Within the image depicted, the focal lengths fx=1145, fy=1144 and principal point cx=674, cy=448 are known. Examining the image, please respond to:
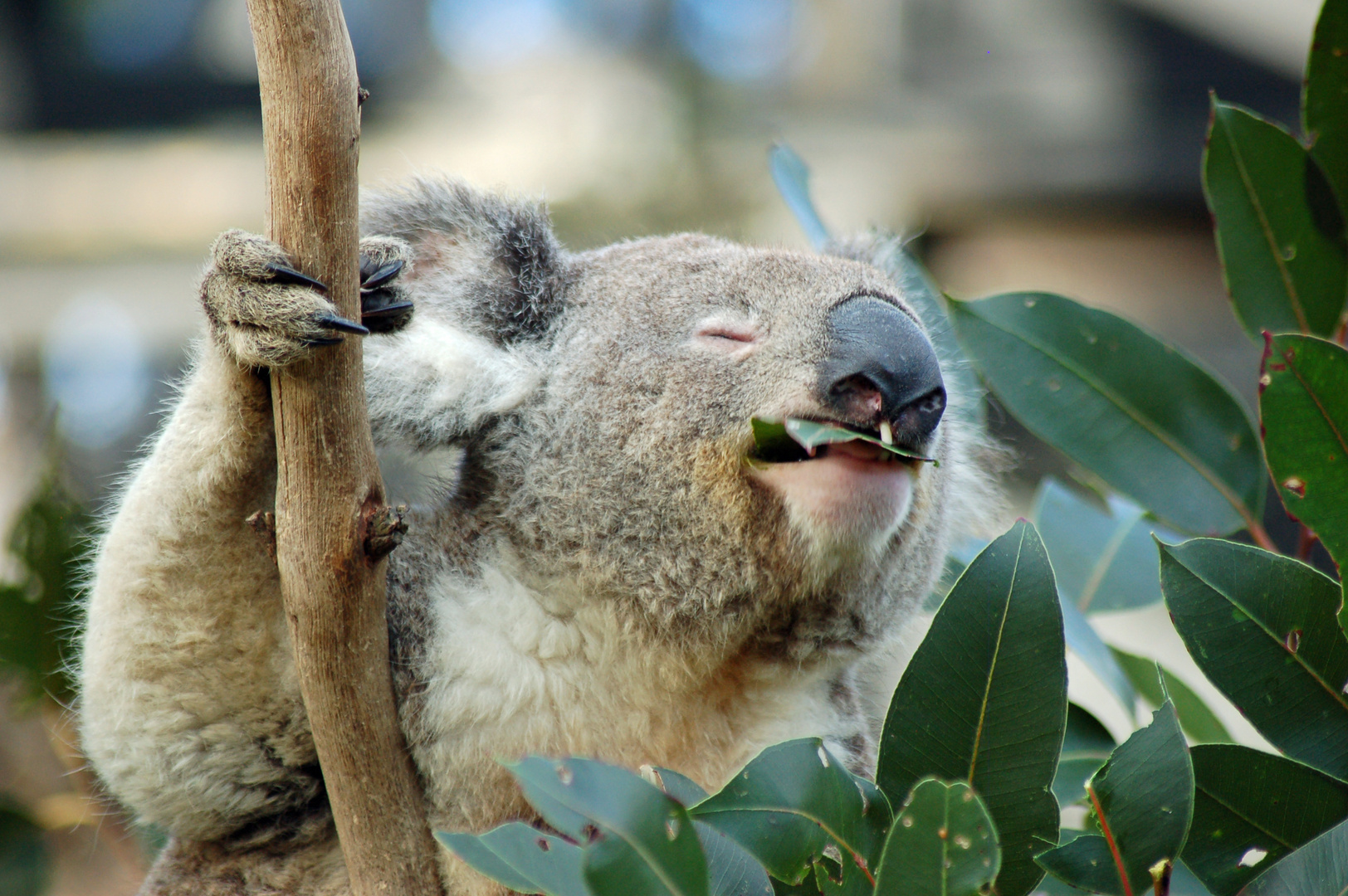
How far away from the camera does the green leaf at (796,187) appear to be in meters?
2.18

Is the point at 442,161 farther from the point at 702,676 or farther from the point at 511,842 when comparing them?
the point at 511,842

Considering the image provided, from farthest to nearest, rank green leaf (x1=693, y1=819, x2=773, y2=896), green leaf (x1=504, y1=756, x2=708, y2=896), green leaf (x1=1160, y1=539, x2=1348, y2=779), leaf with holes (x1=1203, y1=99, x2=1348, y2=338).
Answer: leaf with holes (x1=1203, y1=99, x2=1348, y2=338) < green leaf (x1=1160, y1=539, x2=1348, y2=779) < green leaf (x1=693, y1=819, x2=773, y2=896) < green leaf (x1=504, y1=756, x2=708, y2=896)

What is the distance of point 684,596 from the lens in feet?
4.91

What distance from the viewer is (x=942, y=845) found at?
894 mm

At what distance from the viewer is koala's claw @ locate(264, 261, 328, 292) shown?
113 cm

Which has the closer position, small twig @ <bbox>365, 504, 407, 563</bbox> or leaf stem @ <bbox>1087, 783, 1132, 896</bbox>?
leaf stem @ <bbox>1087, 783, 1132, 896</bbox>

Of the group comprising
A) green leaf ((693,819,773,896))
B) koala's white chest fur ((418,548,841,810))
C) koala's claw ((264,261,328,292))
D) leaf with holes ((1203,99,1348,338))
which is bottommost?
koala's white chest fur ((418,548,841,810))

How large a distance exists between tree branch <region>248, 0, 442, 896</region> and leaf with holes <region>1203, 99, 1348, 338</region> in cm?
122

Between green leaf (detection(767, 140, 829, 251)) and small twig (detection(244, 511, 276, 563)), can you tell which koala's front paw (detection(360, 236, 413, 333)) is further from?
green leaf (detection(767, 140, 829, 251))

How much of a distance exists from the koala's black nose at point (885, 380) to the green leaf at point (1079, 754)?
511mm

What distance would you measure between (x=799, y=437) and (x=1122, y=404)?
28.0 inches

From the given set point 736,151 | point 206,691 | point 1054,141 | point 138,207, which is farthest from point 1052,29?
point 206,691

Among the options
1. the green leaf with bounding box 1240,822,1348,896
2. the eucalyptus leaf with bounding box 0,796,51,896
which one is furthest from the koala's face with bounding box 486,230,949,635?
the eucalyptus leaf with bounding box 0,796,51,896

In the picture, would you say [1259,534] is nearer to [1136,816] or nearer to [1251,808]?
[1251,808]
